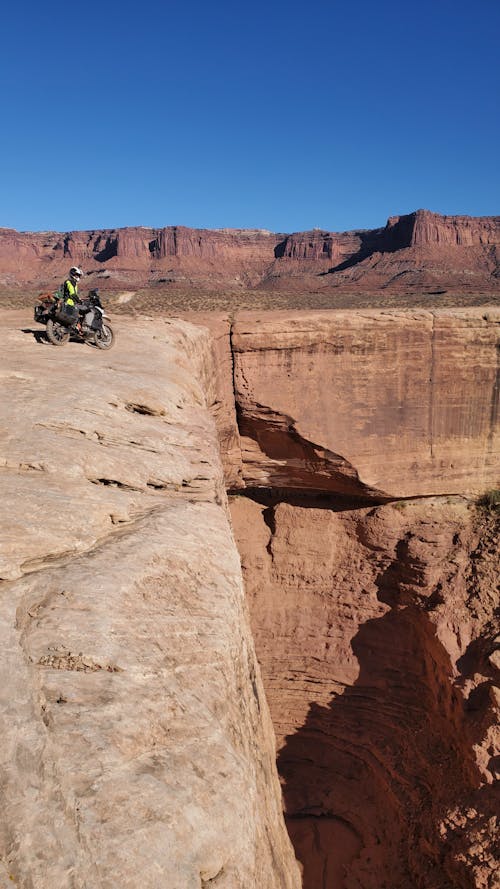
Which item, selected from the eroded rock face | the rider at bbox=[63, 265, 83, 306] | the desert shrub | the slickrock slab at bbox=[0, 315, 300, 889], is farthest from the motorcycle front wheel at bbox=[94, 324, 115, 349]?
the desert shrub

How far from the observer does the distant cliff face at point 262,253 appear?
83250 millimetres

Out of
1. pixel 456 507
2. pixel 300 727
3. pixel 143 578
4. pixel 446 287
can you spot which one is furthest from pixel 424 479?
pixel 446 287

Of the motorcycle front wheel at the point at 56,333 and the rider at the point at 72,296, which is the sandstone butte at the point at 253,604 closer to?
the motorcycle front wheel at the point at 56,333

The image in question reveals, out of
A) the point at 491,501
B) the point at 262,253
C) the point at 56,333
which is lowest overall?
the point at 491,501

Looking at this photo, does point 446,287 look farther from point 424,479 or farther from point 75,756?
point 75,756

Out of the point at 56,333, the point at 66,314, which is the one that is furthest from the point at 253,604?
the point at 66,314

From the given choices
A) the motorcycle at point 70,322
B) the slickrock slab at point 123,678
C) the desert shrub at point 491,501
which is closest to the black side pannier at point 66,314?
the motorcycle at point 70,322

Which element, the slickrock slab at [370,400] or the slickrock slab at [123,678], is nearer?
the slickrock slab at [123,678]

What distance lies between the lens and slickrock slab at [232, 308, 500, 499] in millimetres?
11758

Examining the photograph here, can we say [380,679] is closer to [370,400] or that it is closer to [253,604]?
[253,604]

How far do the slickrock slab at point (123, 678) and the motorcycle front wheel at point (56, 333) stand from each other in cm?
360

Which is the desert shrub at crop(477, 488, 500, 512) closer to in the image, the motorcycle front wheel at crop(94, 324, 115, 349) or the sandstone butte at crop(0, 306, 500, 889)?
the sandstone butte at crop(0, 306, 500, 889)

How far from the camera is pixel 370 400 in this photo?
12242mm

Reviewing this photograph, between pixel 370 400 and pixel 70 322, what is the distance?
6365 millimetres
